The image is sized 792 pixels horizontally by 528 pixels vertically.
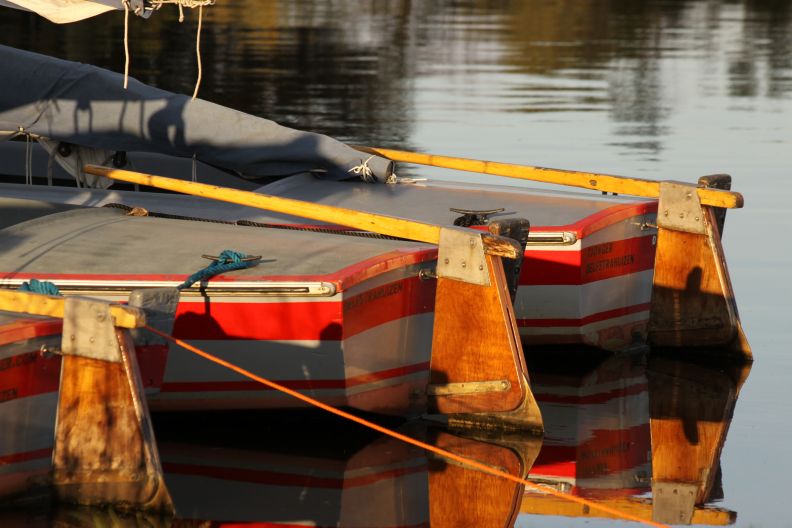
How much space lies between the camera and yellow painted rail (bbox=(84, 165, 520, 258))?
8.29m

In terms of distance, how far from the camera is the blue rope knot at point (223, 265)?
8.16m

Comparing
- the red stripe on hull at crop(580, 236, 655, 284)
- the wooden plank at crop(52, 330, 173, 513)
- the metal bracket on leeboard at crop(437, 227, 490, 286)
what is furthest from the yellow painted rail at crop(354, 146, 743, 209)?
the wooden plank at crop(52, 330, 173, 513)

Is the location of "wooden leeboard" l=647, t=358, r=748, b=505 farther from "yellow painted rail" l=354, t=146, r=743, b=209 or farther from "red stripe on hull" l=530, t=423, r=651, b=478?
"yellow painted rail" l=354, t=146, r=743, b=209

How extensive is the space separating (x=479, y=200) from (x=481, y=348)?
219 cm

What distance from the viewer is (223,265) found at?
327 inches

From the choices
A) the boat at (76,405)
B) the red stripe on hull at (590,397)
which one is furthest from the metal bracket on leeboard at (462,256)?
the boat at (76,405)

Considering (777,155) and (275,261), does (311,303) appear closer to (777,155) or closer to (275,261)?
(275,261)

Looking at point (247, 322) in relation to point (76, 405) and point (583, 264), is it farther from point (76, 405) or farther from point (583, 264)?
point (583, 264)

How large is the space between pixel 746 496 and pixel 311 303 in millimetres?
2275

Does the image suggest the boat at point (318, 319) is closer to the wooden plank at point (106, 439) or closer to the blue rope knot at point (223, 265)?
the blue rope knot at point (223, 265)

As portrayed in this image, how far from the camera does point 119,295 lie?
27.1ft

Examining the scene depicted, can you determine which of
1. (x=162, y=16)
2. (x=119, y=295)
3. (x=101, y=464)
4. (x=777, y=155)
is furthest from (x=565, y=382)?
(x=162, y=16)

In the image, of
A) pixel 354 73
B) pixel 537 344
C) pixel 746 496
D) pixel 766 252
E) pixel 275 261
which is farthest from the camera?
pixel 354 73

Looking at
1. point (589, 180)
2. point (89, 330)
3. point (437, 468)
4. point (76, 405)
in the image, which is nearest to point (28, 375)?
point (76, 405)
